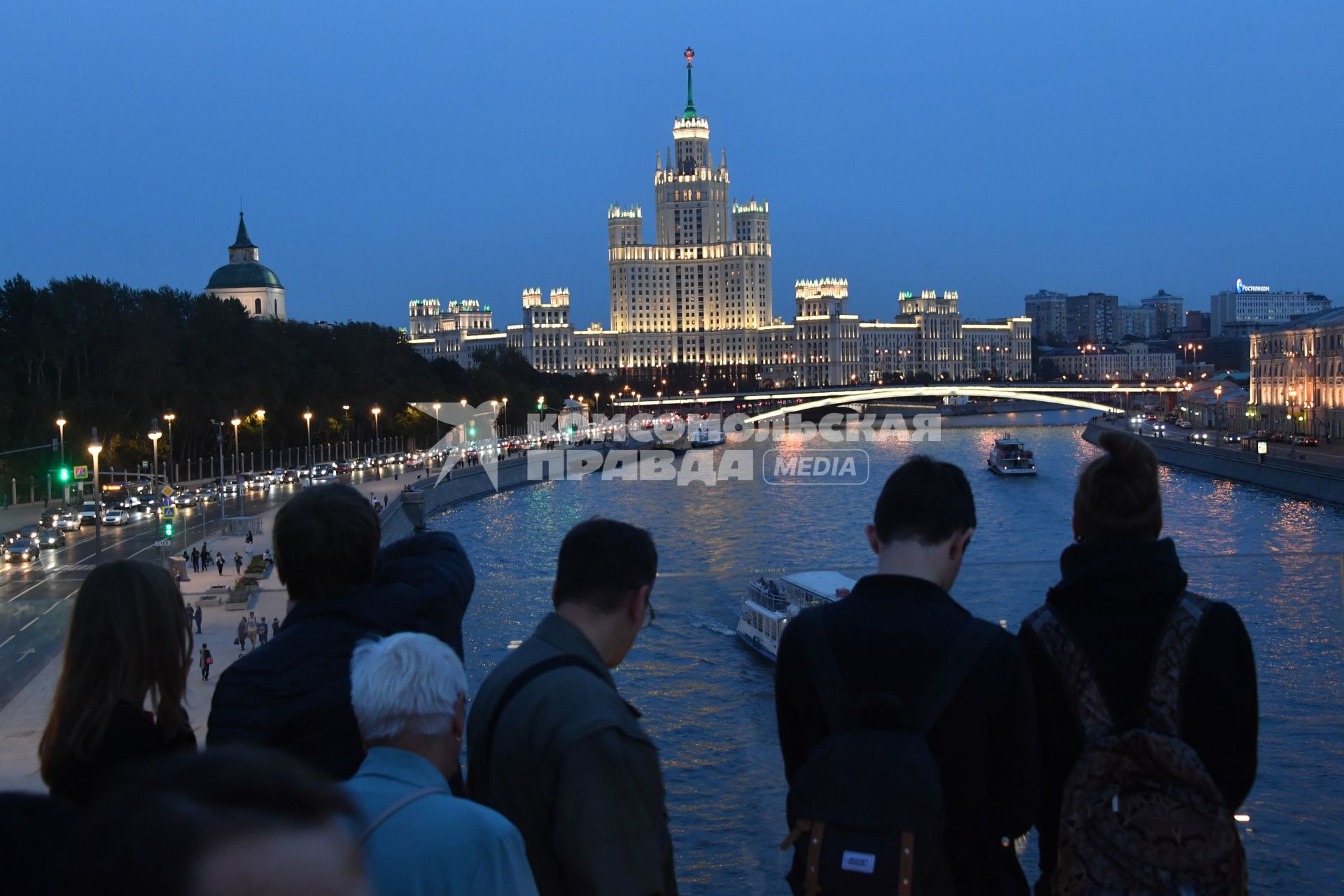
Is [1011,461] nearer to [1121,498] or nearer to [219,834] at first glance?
[1121,498]

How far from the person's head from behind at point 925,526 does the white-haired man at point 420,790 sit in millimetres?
527

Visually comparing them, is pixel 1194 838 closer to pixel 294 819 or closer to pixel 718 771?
pixel 294 819

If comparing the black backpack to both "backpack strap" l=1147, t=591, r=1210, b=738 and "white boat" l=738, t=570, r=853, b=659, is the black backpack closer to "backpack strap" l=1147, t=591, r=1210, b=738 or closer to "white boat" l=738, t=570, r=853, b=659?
"backpack strap" l=1147, t=591, r=1210, b=738

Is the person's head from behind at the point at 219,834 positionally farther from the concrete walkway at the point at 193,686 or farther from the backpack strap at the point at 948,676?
the concrete walkway at the point at 193,686

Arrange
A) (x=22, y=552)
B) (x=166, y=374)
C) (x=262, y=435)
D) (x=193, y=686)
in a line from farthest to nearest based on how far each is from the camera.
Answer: (x=262, y=435)
(x=166, y=374)
(x=22, y=552)
(x=193, y=686)

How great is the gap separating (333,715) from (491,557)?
15.7 metres

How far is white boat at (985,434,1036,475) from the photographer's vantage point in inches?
1094

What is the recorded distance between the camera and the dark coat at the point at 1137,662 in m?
1.47

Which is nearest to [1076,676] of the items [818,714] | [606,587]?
[818,714]

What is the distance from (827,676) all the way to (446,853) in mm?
504

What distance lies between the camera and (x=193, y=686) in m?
8.73

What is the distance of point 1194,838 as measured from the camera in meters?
1.43

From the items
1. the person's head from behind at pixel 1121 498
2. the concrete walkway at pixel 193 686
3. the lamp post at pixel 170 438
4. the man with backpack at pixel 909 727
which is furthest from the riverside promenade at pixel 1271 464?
the man with backpack at pixel 909 727

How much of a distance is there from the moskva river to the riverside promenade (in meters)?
0.49
